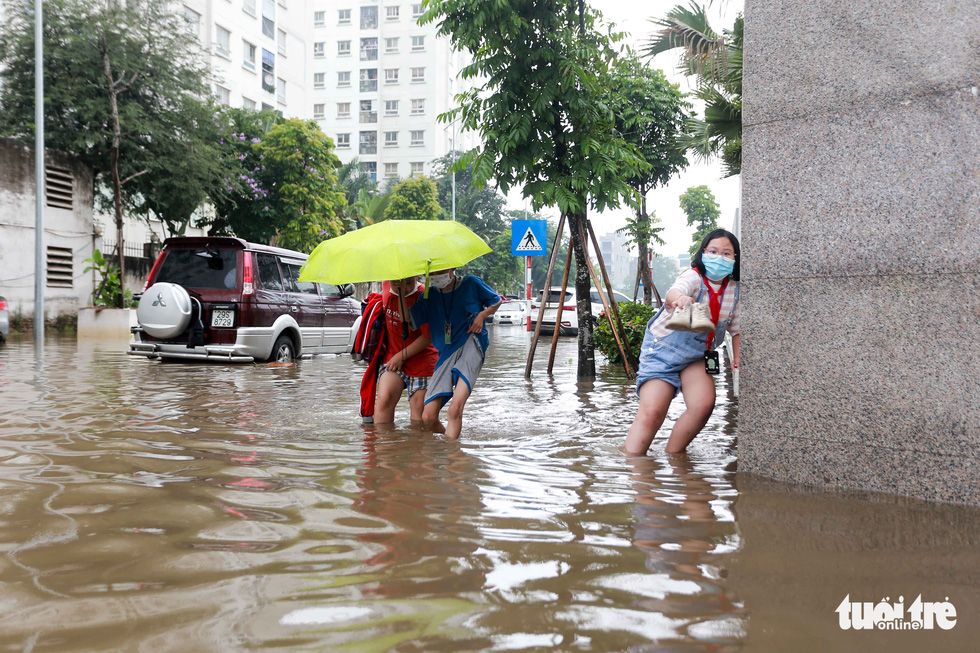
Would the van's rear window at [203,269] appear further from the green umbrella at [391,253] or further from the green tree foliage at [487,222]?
the green tree foliage at [487,222]

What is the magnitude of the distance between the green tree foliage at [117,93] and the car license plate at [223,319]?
11.5 metres

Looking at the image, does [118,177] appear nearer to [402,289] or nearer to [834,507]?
[402,289]

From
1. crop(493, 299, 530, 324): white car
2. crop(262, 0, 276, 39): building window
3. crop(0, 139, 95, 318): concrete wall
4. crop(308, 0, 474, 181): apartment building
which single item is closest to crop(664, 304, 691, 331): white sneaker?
crop(0, 139, 95, 318): concrete wall

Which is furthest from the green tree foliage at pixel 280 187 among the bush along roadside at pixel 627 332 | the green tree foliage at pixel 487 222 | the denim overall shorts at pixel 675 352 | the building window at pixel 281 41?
the green tree foliage at pixel 487 222

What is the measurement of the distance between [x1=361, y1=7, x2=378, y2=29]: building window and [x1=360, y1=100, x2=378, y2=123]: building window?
678 centimetres

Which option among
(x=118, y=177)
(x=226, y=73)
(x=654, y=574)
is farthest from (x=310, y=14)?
(x=654, y=574)

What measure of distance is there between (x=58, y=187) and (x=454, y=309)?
66.0 ft

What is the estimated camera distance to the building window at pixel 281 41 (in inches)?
1822

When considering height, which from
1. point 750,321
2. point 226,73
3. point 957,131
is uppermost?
point 226,73

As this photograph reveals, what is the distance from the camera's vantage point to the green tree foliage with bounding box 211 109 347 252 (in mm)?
27938

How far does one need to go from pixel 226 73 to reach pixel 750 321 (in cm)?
3998

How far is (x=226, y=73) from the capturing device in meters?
40.0

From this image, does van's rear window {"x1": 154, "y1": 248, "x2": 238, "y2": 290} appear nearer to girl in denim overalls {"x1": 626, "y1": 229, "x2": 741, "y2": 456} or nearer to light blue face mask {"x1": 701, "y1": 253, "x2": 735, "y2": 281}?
girl in denim overalls {"x1": 626, "y1": 229, "x2": 741, "y2": 456}

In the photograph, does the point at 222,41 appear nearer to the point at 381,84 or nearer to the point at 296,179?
the point at 296,179
